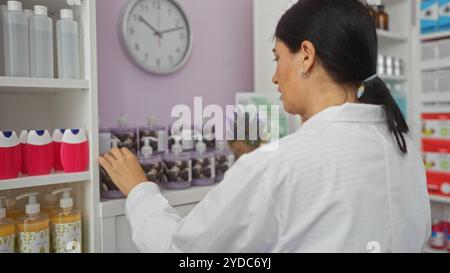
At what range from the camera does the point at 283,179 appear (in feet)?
2.13

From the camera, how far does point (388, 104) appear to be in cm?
79

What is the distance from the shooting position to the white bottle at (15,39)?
0.98m

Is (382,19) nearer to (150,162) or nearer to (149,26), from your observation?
(149,26)

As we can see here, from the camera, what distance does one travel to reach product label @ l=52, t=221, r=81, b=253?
3.42ft

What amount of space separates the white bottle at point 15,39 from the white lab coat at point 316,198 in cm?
63

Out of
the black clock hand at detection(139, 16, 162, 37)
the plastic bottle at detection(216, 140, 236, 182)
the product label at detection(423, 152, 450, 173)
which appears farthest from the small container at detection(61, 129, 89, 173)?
the product label at detection(423, 152, 450, 173)

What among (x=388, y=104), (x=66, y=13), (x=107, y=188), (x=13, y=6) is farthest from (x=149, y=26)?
(x=388, y=104)

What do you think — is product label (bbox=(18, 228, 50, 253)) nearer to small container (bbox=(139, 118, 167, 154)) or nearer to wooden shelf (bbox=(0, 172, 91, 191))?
wooden shelf (bbox=(0, 172, 91, 191))

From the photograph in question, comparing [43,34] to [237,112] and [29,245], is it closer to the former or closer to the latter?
[29,245]

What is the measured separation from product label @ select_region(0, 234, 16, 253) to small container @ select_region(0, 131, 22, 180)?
0.15 metres

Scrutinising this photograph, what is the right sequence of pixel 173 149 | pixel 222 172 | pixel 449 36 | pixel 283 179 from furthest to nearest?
1. pixel 449 36
2. pixel 222 172
3. pixel 173 149
4. pixel 283 179
